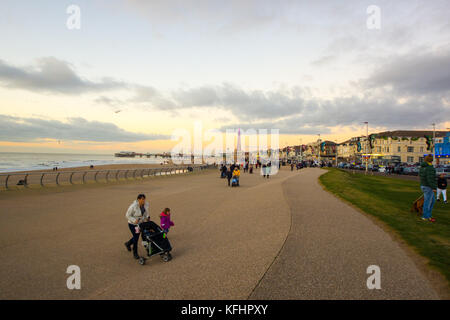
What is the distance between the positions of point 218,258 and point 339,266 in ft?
Answer: 8.29

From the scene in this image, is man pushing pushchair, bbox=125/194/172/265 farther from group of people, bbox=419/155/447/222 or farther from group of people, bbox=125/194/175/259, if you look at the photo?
group of people, bbox=419/155/447/222

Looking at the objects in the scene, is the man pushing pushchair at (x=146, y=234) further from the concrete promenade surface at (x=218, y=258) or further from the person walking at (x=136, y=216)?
the concrete promenade surface at (x=218, y=258)

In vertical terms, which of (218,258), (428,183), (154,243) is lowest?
(218,258)

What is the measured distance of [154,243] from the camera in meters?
5.77

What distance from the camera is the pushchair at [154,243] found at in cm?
579

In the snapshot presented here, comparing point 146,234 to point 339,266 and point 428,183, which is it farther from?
point 428,183

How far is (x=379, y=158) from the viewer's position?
8669 centimetres

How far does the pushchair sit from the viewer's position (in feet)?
19.0

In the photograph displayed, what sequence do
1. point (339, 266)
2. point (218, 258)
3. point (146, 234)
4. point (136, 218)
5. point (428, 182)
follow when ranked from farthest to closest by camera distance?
point (428, 182) → point (136, 218) → point (146, 234) → point (218, 258) → point (339, 266)

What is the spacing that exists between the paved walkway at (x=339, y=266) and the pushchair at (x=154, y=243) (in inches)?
93.2

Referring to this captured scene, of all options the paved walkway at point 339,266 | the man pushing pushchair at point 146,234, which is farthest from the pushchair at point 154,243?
the paved walkway at point 339,266

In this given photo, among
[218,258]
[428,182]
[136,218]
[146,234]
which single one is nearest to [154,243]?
[146,234]

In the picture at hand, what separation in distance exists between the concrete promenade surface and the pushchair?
0.20 m
